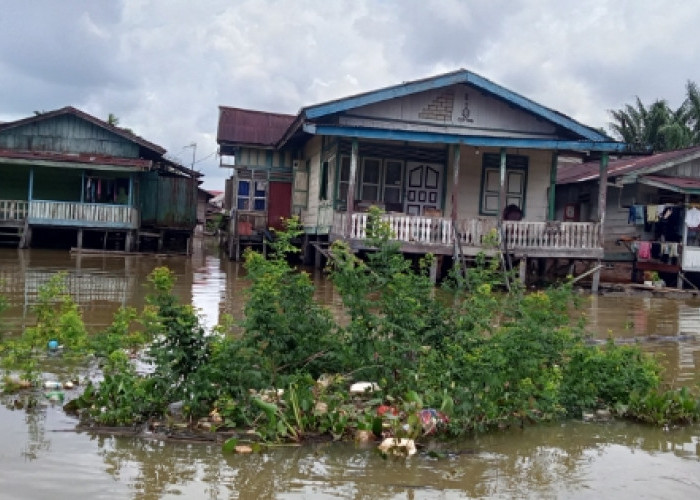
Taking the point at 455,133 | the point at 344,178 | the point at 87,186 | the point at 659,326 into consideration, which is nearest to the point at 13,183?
the point at 87,186

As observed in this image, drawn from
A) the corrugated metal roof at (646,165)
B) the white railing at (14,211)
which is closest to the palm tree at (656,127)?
the corrugated metal roof at (646,165)

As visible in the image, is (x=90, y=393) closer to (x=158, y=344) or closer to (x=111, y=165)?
(x=158, y=344)

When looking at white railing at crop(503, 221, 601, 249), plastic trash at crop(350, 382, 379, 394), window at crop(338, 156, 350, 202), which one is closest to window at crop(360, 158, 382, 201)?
window at crop(338, 156, 350, 202)

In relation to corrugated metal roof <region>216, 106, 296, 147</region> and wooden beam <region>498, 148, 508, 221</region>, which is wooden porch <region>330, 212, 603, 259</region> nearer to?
wooden beam <region>498, 148, 508, 221</region>

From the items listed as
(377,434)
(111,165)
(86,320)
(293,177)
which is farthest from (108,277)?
(377,434)

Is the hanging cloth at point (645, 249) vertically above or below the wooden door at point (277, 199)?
below

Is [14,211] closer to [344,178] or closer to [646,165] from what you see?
[344,178]

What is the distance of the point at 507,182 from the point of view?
18.8 metres

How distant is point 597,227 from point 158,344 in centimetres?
1337

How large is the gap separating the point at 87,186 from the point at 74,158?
1730mm

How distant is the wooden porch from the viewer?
1590cm

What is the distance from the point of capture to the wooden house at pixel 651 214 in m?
18.5

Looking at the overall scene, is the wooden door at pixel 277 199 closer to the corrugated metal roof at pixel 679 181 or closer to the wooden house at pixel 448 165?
the wooden house at pixel 448 165

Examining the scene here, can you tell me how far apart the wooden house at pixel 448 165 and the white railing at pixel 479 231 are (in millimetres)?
22
